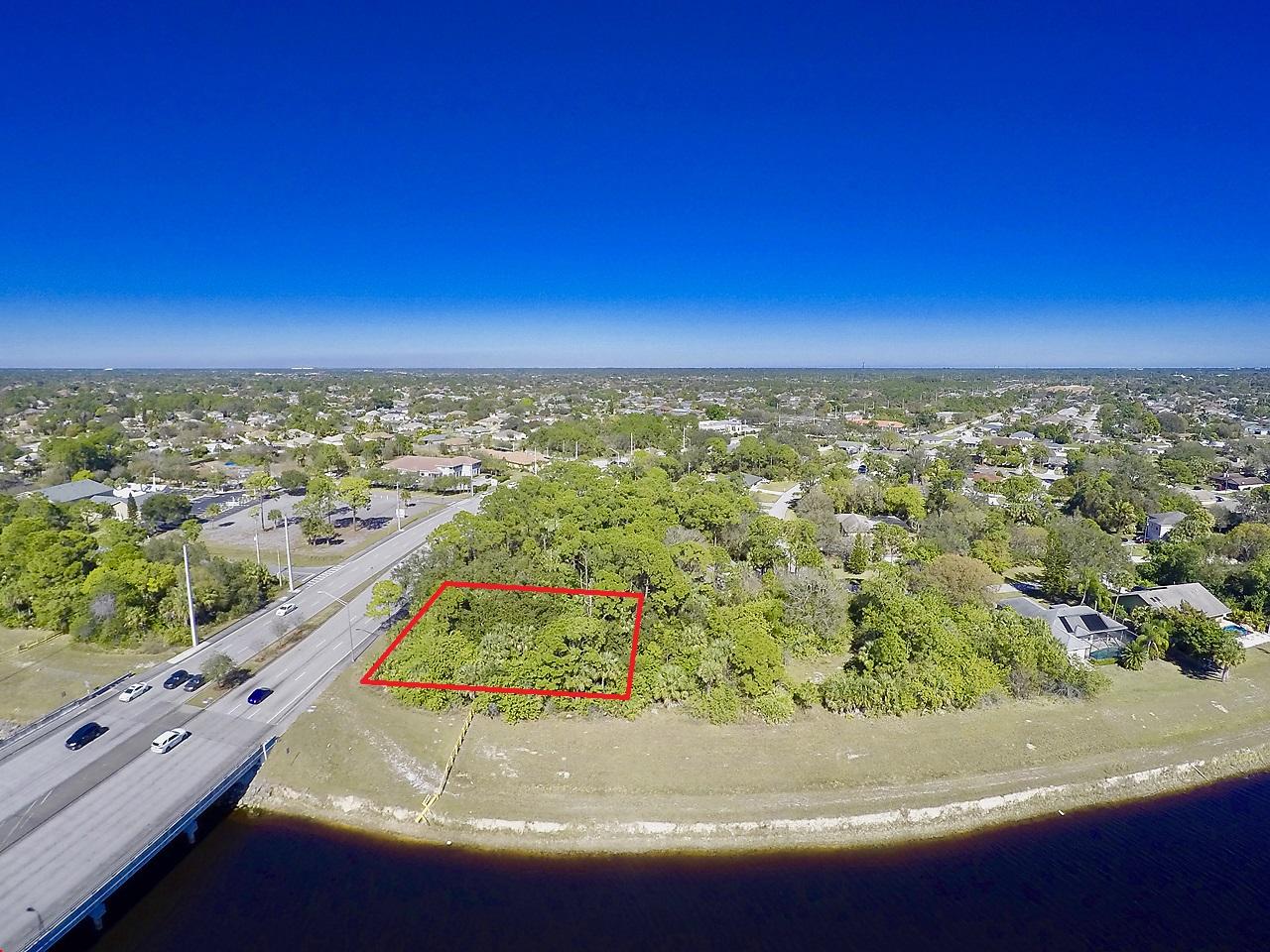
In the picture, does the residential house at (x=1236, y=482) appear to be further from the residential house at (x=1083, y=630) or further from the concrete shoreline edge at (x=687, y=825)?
the concrete shoreline edge at (x=687, y=825)

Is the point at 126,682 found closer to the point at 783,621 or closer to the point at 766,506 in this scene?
the point at 783,621

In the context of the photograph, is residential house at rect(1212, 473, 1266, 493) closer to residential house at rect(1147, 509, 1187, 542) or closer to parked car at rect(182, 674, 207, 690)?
residential house at rect(1147, 509, 1187, 542)

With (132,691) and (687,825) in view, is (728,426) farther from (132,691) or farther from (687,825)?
(132,691)

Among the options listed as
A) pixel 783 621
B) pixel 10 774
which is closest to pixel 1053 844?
pixel 783 621

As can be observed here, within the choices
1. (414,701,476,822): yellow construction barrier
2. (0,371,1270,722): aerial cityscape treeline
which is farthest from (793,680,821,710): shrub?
(414,701,476,822): yellow construction barrier

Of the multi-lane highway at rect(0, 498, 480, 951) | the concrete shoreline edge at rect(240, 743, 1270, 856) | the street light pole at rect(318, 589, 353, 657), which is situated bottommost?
the concrete shoreline edge at rect(240, 743, 1270, 856)

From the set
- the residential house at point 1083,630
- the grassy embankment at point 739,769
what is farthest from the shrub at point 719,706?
the residential house at point 1083,630

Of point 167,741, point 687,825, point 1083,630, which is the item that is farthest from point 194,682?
point 1083,630
